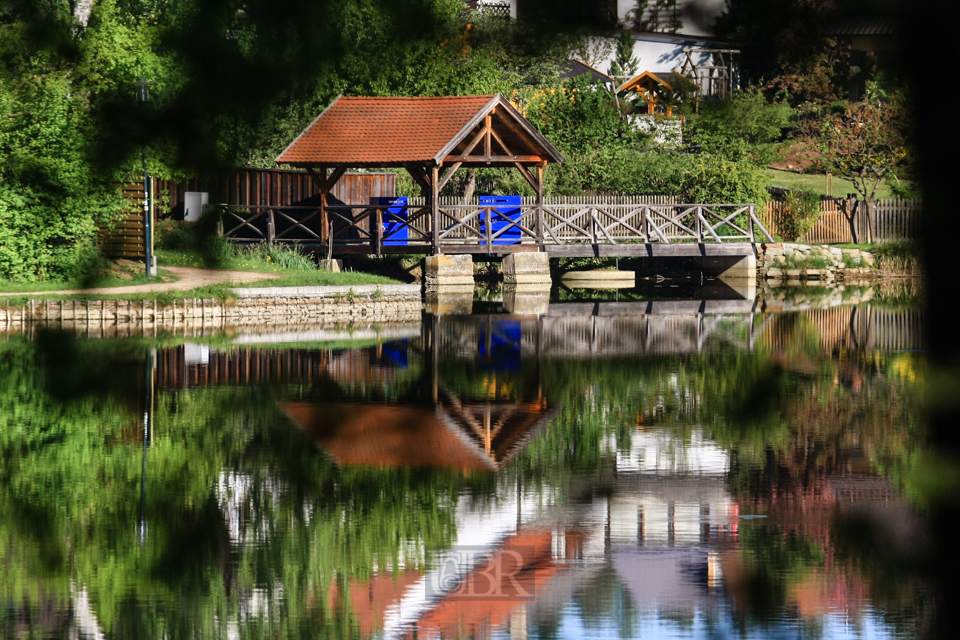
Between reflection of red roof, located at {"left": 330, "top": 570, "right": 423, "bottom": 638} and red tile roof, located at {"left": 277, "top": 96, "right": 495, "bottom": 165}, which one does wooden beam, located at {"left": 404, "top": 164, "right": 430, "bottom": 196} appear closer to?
red tile roof, located at {"left": 277, "top": 96, "right": 495, "bottom": 165}

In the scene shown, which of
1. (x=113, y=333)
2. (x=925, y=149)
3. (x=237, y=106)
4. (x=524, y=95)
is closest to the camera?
(x=925, y=149)

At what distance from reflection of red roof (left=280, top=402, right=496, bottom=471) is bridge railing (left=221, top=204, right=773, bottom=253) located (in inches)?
512

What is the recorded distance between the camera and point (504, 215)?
29078 mm

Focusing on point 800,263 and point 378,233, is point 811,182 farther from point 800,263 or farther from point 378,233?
point 378,233

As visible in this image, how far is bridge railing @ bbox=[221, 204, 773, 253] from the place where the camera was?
27.2 meters

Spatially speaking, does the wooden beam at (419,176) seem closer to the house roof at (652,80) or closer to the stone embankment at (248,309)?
the stone embankment at (248,309)

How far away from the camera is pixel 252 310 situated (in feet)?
70.6

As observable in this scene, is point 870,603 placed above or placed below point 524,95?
below

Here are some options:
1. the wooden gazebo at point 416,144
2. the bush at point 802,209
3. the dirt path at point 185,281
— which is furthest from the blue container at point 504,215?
the bush at point 802,209

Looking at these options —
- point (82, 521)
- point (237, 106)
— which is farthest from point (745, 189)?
point (237, 106)

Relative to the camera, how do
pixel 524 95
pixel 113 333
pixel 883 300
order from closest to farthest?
pixel 113 333 → pixel 883 300 → pixel 524 95

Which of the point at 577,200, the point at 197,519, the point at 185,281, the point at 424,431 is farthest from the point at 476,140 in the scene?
the point at 197,519

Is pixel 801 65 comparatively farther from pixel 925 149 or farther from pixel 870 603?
pixel 870 603

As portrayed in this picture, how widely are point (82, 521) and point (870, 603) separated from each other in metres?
5.06
